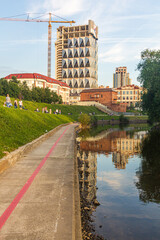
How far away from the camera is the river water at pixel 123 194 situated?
7078 mm

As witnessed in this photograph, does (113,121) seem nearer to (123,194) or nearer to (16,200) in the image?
(123,194)

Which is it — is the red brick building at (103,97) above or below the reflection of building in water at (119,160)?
above

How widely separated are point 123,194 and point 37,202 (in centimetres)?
506

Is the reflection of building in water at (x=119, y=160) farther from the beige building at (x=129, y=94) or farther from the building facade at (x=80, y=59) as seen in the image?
the building facade at (x=80, y=59)

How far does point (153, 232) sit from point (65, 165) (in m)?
5.43

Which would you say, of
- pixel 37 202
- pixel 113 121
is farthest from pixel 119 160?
pixel 113 121

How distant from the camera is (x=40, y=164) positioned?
1130 cm

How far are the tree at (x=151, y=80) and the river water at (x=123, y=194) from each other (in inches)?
682

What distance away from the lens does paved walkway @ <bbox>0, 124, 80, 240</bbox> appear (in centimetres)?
491

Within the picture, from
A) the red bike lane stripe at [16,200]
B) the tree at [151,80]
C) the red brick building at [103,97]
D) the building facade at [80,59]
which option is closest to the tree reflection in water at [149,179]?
the red bike lane stripe at [16,200]

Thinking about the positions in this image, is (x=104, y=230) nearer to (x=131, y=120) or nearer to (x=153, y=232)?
(x=153, y=232)

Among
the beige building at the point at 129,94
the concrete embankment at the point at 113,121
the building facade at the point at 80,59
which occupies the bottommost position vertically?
the concrete embankment at the point at 113,121

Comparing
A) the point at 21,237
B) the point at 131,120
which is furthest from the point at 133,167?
the point at 131,120

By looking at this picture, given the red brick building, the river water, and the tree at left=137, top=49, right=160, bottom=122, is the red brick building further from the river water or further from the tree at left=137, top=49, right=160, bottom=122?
the river water
